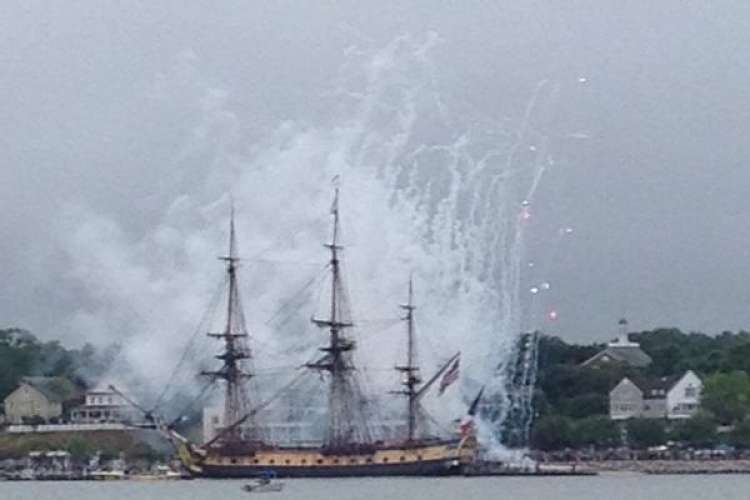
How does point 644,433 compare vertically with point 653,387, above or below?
below

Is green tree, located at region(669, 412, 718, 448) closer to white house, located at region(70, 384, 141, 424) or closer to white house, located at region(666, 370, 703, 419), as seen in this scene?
white house, located at region(666, 370, 703, 419)

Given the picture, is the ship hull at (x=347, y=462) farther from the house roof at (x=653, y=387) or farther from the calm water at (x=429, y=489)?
the house roof at (x=653, y=387)

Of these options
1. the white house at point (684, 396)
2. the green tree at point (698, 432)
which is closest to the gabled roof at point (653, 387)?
the white house at point (684, 396)

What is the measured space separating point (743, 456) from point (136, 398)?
132 ft

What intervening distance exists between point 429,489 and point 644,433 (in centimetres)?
4417

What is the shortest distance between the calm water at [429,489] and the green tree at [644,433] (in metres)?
18.4

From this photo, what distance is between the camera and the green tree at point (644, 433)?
7082 inches

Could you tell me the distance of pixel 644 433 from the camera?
180 metres

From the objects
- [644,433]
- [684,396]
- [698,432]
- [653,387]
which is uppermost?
[653,387]

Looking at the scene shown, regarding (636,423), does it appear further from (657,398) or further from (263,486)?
(263,486)

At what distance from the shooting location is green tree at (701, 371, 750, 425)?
179 meters

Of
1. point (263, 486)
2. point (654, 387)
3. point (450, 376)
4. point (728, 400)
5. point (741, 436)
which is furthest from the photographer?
point (654, 387)

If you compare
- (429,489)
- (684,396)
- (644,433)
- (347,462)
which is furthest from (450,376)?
(684,396)

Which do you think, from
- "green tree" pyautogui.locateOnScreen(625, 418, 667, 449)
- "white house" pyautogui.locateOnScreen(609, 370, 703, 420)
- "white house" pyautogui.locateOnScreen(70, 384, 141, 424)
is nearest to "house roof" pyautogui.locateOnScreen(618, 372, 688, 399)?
"white house" pyautogui.locateOnScreen(609, 370, 703, 420)
